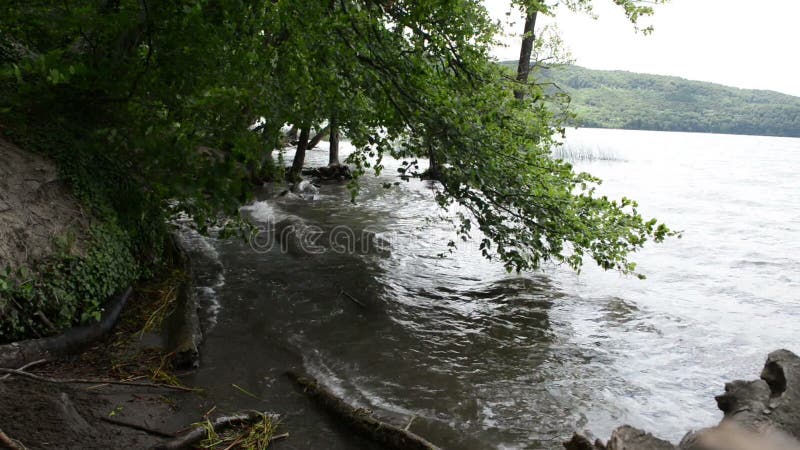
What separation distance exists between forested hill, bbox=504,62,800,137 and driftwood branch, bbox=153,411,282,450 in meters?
60.0

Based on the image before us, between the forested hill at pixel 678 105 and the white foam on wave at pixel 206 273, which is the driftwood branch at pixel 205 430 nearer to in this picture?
the white foam on wave at pixel 206 273

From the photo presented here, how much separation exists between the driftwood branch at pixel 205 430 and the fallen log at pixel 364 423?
527mm

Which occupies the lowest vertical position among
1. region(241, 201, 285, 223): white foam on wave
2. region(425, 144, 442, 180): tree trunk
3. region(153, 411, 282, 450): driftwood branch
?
region(153, 411, 282, 450): driftwood branch

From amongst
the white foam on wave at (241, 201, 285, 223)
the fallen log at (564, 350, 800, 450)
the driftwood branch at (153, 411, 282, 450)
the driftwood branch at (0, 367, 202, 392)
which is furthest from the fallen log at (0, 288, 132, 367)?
the white foam on wave at (241, 201, 285, 223)

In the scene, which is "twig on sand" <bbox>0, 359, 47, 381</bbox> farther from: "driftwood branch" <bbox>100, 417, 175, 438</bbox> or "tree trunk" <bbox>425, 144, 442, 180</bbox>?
"tree trunk" <bbox>425, 144, 442, 180</bbox>

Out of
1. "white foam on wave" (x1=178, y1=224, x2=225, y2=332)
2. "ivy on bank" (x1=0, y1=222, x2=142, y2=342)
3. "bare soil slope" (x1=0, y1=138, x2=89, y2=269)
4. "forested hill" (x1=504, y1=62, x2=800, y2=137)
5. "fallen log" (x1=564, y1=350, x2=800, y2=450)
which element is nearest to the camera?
"fallen log" (x1=564, y1=350, x2=800, y2=450)

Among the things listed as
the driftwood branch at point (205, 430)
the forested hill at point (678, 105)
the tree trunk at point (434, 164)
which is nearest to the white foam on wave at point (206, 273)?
the driftwood branch at point (205, 430)

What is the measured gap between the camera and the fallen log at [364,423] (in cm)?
430

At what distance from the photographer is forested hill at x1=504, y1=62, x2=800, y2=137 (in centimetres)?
6112

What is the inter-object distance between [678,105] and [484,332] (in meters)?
70.8

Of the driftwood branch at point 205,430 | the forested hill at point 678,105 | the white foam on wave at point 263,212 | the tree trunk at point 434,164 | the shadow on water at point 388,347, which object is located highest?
the forested hill at point 678,105

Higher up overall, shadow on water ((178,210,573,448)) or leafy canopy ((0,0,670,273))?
leafy canopy ((0,0,670,273))

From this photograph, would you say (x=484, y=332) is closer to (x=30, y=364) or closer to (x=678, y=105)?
(x=30, y=364)

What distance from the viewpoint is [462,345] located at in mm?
6934
